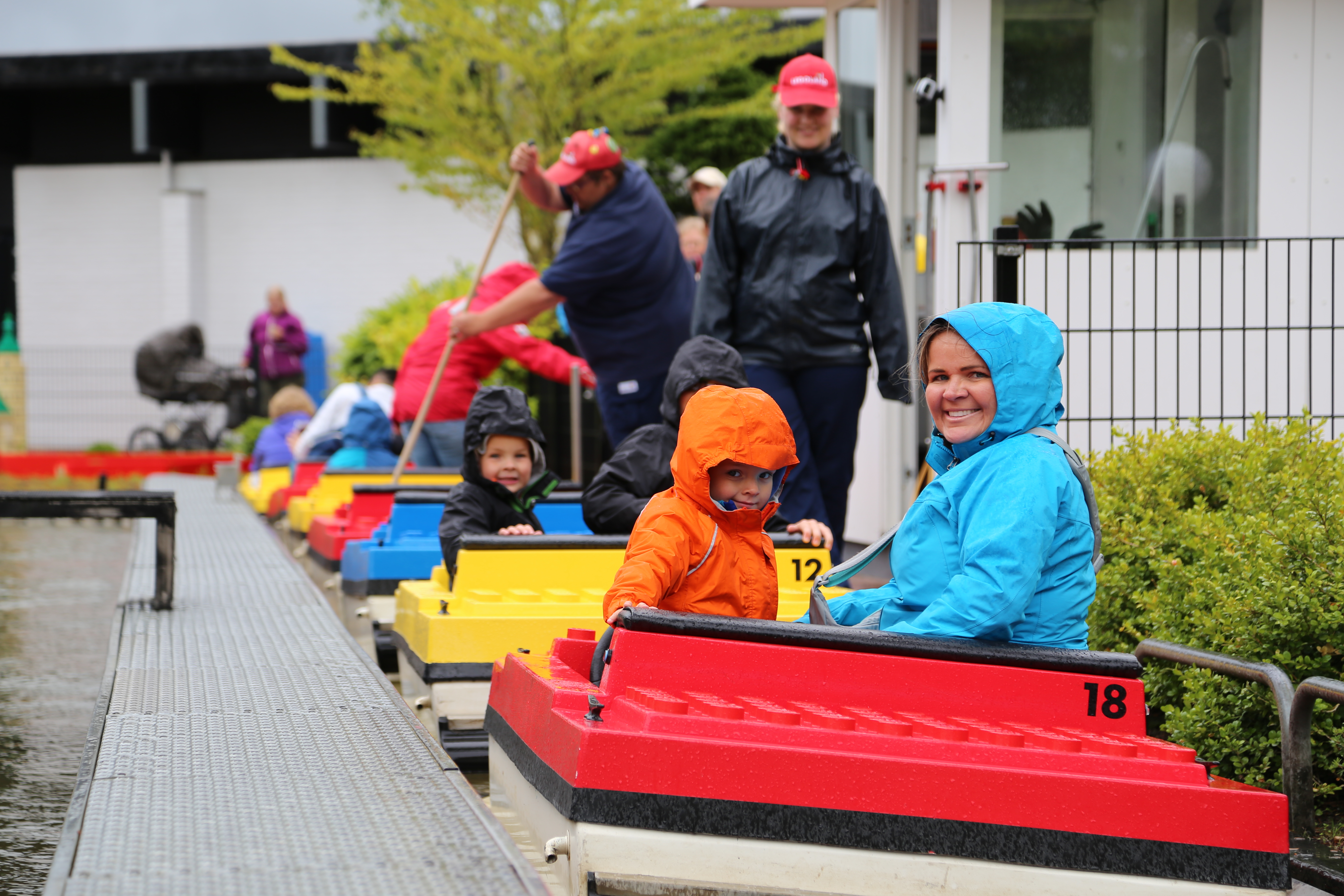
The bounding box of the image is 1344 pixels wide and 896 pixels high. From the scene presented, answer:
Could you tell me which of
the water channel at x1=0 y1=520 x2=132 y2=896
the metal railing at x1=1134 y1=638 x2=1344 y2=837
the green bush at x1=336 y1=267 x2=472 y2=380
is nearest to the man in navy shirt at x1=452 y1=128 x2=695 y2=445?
the water channel at x1=0 y1=520 x2=132 y2=896

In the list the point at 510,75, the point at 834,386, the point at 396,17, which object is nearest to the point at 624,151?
the point at 510,75

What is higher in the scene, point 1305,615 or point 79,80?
point 79,80

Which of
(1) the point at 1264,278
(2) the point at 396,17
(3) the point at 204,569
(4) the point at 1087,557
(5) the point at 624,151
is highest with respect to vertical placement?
(2) the point at 396,17

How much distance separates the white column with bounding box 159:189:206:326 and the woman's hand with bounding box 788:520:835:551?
2163 centimetres

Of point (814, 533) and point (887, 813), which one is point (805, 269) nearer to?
point (814, 533)

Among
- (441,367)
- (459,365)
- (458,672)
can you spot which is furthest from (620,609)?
(459,365)

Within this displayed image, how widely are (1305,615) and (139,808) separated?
2.84 meters

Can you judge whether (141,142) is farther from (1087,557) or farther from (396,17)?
(1087,557)

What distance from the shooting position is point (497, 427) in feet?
17.9

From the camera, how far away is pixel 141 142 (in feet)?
80.4

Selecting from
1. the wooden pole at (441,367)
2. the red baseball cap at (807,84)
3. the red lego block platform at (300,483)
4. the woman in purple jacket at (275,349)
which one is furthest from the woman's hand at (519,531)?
the woman in purple jacket at (275,349)

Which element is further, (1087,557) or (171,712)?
(171,712)

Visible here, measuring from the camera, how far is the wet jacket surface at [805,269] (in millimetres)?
5793

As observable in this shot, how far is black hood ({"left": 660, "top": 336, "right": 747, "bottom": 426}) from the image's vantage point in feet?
16.1
